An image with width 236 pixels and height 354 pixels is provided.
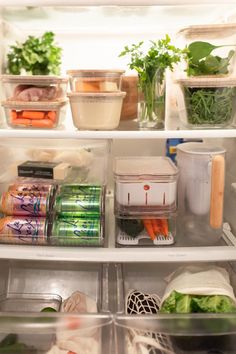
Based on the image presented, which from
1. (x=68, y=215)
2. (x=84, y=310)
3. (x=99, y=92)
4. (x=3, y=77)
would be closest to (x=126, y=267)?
(x=84, y=310)

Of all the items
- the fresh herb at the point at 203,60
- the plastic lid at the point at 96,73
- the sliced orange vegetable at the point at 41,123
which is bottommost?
the sliced orange vegetable at the point at 41,123

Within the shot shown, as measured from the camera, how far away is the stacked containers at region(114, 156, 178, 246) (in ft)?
4.41

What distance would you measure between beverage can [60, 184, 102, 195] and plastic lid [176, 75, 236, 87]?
46cm

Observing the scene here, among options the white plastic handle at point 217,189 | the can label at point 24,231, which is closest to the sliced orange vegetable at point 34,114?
the can label at point 24,231

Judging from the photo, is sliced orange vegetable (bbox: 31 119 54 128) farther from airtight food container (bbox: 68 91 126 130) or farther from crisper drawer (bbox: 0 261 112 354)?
crisper drawer (bbox: 0 261 112 354)

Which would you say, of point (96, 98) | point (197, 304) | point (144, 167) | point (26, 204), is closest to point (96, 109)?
point (96, 98)

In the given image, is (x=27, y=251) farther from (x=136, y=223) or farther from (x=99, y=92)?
(x=99, y=92)

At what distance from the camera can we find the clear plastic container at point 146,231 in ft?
4.51

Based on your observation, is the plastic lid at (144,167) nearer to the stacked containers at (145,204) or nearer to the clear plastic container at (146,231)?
the stacked containers at (145,204)

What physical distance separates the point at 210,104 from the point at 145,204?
1.26ft

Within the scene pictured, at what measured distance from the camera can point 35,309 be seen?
1.57m

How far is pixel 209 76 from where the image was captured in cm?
127

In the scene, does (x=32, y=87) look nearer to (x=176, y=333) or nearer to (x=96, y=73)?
(x=96, y=73)

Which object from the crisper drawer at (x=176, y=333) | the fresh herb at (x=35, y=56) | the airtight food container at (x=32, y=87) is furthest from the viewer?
the fresh herb at (x=35, y=56)
